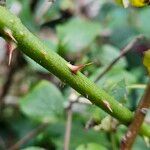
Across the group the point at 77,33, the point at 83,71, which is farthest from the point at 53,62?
the point at 77,33

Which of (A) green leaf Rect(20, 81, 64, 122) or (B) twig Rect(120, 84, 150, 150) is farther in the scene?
(A) green leaf Rect(20, 81, 64, 122)

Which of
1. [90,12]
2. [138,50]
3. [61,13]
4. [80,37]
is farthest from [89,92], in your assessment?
[90,12]

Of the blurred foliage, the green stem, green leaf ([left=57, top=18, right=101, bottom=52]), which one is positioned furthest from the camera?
green leaf ([left=57, top=18, right=101, bottom=52])

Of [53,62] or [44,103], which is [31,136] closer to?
[44,103]

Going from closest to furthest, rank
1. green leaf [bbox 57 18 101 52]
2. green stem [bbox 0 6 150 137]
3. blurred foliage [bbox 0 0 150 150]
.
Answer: green stem [bbox 0 6 150 137] < blurred foliage [bbox 0 0 150 150] < green leaf [bbox 57 18 101 52]

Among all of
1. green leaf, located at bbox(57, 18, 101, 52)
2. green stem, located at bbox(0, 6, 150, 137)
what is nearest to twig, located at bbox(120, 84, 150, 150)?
green stem, located at bbox(0, 6, 150, 137)

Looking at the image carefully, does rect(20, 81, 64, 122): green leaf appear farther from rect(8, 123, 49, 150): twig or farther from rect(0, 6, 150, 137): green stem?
rect(0, 6, 150, 137): green stem

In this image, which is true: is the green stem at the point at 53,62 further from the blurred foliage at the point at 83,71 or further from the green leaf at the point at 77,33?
the green leaf at the point at 77,33
